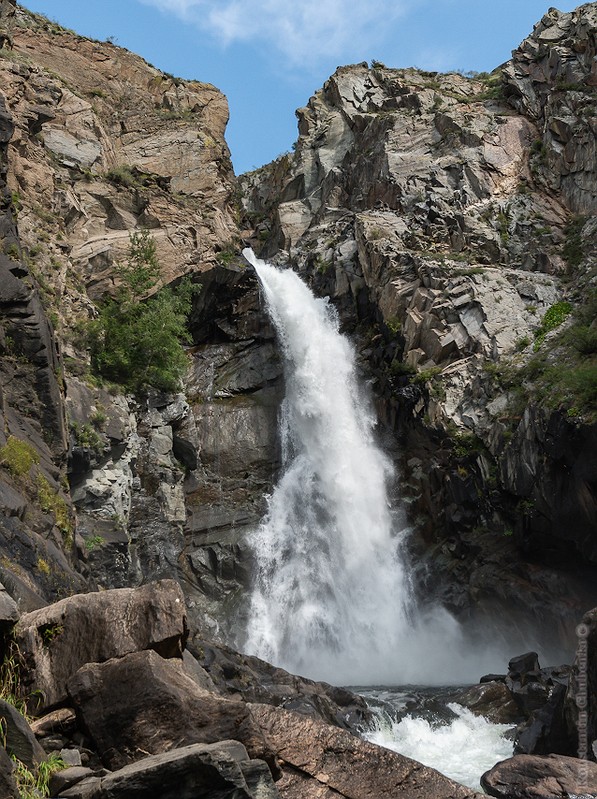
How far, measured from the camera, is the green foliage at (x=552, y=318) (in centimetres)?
2723

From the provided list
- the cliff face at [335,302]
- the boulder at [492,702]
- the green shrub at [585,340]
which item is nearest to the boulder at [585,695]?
the boulder at [492,702]

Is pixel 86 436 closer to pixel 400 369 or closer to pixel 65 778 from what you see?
pixel 400 369

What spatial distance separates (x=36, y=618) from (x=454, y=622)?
19.9m

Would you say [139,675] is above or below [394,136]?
below

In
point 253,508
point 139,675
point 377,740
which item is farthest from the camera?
point 253,508

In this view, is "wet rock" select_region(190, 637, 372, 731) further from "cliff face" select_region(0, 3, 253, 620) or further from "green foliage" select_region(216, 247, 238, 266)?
"green foliage" select_region(216, 247, 238, 266)

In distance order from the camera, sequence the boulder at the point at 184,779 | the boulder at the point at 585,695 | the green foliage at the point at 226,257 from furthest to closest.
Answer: the green foliage at the point at 226,257 < the boulder at the point at 585,695 < the boulder at the point at 184,779

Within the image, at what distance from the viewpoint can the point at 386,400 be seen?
3045 cm

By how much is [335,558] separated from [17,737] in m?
21.7

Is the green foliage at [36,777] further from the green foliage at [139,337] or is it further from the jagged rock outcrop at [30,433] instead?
the green foliage at [139,337]

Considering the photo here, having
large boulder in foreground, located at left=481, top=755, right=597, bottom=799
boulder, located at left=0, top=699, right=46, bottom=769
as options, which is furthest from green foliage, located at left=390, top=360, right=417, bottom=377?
boulder, located at left=0, top=699, right=46, bottom=769

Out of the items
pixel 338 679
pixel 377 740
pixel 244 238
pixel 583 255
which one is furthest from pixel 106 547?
pixel 244 238

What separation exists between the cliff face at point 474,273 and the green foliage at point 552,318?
0.08 meters

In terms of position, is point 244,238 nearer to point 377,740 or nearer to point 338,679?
point 338,679
